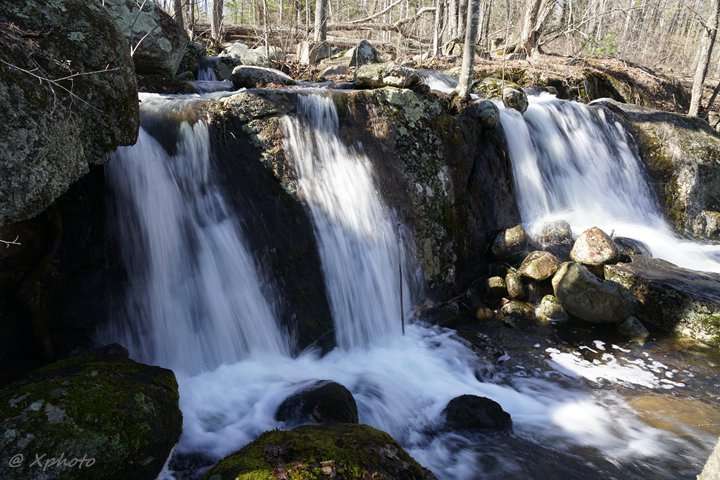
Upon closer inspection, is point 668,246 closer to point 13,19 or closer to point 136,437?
point 136,437

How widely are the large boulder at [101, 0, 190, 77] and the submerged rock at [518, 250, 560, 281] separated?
6.93 meters

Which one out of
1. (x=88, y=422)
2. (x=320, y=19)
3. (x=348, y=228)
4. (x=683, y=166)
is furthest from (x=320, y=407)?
(x=320, y=19)

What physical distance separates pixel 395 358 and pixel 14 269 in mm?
4100

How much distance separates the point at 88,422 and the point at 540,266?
21.0ft

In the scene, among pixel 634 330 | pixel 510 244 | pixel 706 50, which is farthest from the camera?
pixel 706 50

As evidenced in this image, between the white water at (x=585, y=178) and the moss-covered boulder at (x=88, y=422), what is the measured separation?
7.55 meters

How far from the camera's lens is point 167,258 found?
16.5 ft

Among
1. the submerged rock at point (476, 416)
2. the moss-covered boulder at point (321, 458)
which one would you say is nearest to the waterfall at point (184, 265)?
the submerged rock at point (476, 416)

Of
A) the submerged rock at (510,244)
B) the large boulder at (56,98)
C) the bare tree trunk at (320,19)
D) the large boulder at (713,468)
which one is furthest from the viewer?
the bare tree trunk at (320,19)

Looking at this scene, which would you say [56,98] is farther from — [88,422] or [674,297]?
[674,297]

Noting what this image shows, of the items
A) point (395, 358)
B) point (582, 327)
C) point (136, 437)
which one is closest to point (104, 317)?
point (136, 437)

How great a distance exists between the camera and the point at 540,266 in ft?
23.9

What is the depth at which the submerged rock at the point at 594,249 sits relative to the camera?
764 cm

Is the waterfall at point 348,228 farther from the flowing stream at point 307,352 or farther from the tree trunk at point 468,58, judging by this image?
the tree trunk at point 468,58
